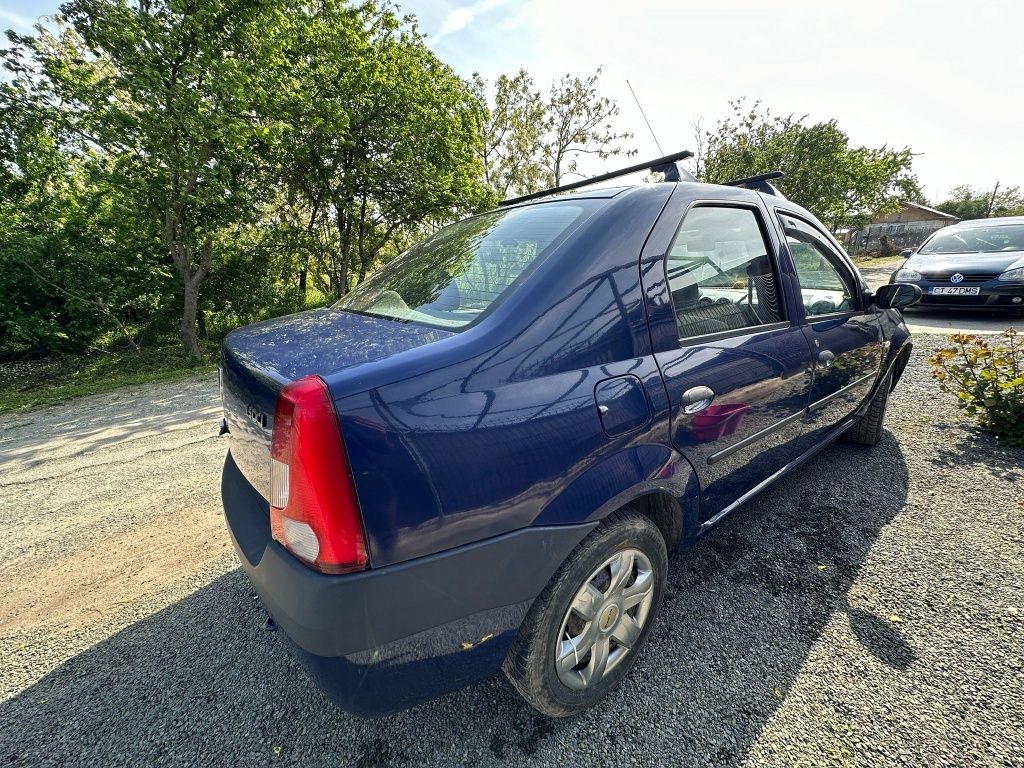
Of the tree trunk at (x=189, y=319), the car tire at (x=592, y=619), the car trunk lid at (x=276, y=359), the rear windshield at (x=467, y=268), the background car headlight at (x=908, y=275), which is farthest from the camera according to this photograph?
the tree trunk at (x=189, y=319)

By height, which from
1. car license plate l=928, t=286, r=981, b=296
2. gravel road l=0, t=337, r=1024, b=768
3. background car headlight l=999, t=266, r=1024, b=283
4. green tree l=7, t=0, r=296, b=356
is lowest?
gravel road l=0, t=337, r=1024, b=768

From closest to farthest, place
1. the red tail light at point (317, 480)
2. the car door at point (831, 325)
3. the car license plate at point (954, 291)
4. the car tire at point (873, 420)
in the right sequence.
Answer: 1. the red tail light at point (317, 480)
2. the car door at point (831, 325)
3. the car tire at point (873, 420)
4. the car license plate at point (954, 291)

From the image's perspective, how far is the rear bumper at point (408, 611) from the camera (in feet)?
3.50

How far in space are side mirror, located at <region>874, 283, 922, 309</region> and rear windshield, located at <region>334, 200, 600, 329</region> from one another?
227 cm

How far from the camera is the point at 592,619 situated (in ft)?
4.83

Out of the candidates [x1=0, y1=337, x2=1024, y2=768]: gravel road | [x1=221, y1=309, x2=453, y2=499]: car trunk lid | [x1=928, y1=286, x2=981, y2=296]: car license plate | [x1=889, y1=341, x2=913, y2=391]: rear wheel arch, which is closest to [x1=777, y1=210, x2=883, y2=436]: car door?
[x1=889, y1=341, x2=913, y2=391]: rear wheel arch

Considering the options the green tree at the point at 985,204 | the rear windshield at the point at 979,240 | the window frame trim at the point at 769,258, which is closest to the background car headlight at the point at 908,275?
the rear windshield at the point at 979,240

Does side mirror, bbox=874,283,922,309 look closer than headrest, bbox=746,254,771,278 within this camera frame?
No

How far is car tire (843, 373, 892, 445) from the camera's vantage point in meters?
3.17

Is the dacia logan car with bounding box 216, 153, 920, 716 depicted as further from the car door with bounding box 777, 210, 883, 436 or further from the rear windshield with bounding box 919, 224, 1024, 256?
the rear windshield with bounding box 919, 224, 1024, 256

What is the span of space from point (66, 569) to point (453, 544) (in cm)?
267

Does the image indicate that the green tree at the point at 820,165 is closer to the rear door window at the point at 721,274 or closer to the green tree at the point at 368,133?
the green tree at the point at 368,133

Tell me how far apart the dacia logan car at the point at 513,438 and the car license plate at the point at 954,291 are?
25.6 feet

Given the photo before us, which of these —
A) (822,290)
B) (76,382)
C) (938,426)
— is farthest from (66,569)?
(76,382)
